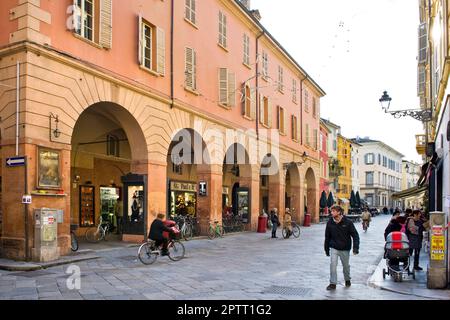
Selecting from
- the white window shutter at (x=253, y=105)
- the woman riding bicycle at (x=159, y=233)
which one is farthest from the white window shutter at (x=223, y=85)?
the woman riding bicycle at (x=159, y=233)

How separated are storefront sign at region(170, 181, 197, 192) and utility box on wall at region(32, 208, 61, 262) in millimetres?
12540

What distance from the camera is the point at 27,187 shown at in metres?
12.2

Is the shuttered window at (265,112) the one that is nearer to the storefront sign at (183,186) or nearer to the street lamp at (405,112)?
the storefront sign at (183,186)

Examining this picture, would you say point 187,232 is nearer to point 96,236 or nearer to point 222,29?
point 96,236

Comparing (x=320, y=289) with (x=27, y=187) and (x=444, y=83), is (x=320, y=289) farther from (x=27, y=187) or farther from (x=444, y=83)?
(x=27, y=187)

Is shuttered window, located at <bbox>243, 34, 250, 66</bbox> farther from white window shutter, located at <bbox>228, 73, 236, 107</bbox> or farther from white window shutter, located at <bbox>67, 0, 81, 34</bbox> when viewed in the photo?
white window shutter, located at <bbox>67, 0, 81, 34</bbox>

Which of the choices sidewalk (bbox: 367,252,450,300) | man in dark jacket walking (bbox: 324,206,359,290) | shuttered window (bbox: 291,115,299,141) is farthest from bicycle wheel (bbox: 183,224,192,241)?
shuttered window (bbox: 291,115,299,141)

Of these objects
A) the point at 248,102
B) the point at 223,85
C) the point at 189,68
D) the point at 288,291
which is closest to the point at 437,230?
the point at 288,291

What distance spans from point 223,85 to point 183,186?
633 centimetres

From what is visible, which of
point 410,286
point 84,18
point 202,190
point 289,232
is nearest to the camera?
point 410,286

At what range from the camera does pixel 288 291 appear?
9.15 meters

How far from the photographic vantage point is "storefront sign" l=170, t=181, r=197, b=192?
25172 millimetres

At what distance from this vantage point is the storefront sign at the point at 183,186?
991 inches

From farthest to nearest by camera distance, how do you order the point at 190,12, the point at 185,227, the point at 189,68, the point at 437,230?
the point at 190,12
the point at 185,227
the point at 189,68
the point at 437,230
